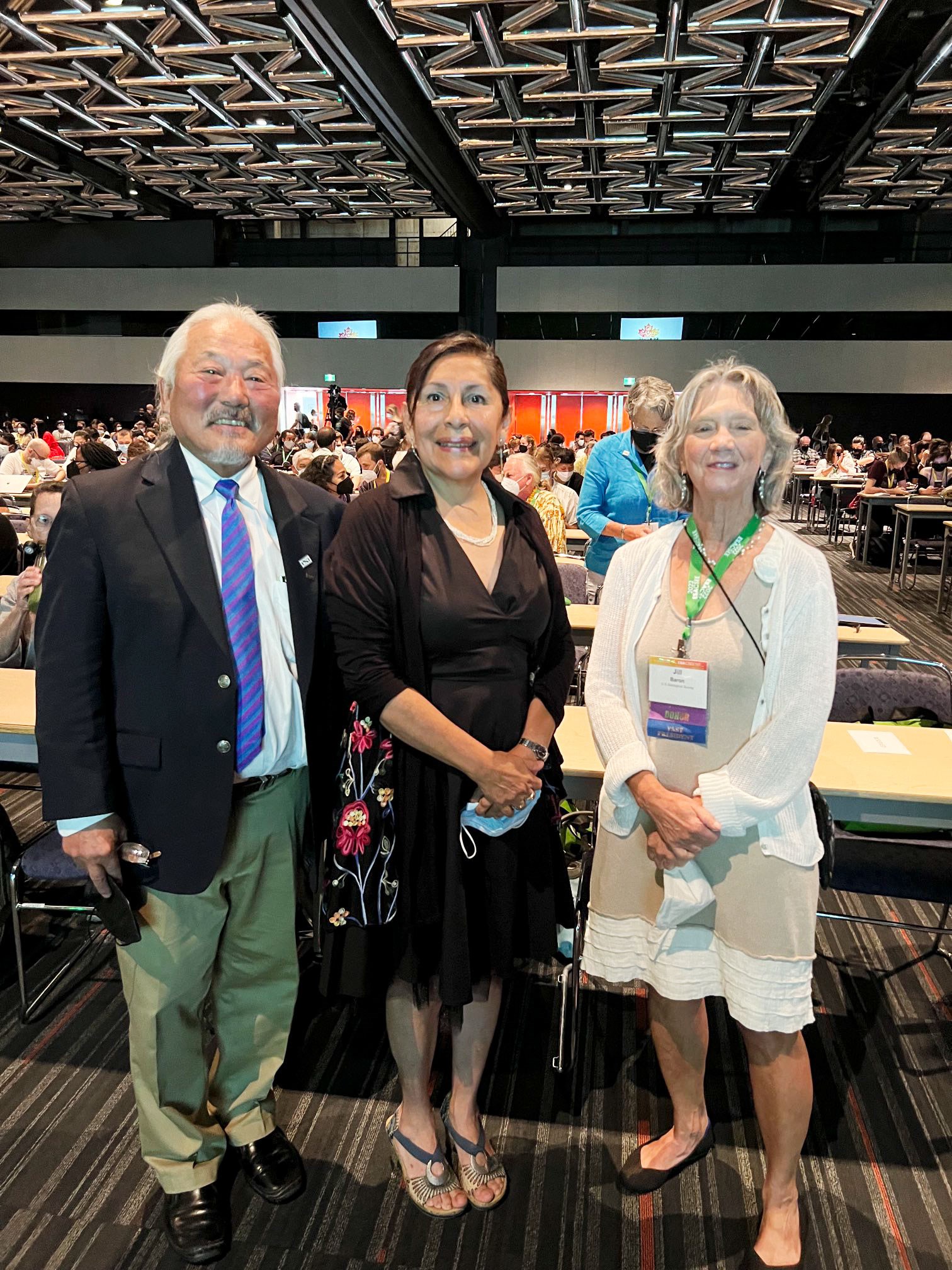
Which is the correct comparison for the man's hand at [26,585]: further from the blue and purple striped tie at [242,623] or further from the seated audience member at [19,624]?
the blue and purple striped tie at [242,623]

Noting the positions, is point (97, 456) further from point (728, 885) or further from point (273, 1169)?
point (728, 885)

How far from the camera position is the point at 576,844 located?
2.74 meters

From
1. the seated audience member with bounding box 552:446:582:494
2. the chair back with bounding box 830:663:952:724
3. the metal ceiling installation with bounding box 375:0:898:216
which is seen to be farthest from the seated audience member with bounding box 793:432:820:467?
the chair back with bounding box 830:663:952:724

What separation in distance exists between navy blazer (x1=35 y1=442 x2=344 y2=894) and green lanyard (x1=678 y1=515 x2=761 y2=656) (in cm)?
92

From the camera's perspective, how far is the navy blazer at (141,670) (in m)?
1.65

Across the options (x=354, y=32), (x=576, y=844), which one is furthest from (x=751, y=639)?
(x=354, y=32)

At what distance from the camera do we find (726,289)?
18.5 metres

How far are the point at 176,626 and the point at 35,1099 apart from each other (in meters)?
1.52

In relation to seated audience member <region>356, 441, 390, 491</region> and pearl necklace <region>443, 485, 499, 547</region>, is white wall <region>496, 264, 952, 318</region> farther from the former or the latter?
pearl necklace <region>443, 485, 499, 547</region>

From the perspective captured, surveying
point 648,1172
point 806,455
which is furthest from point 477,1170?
point 806,455

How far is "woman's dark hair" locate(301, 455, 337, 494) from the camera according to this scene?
16.8 ft

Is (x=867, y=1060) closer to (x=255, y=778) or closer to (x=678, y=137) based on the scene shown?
(x=255, y=778)

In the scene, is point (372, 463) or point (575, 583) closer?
point (575, 583)

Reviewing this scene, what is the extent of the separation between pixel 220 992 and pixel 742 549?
152cm
